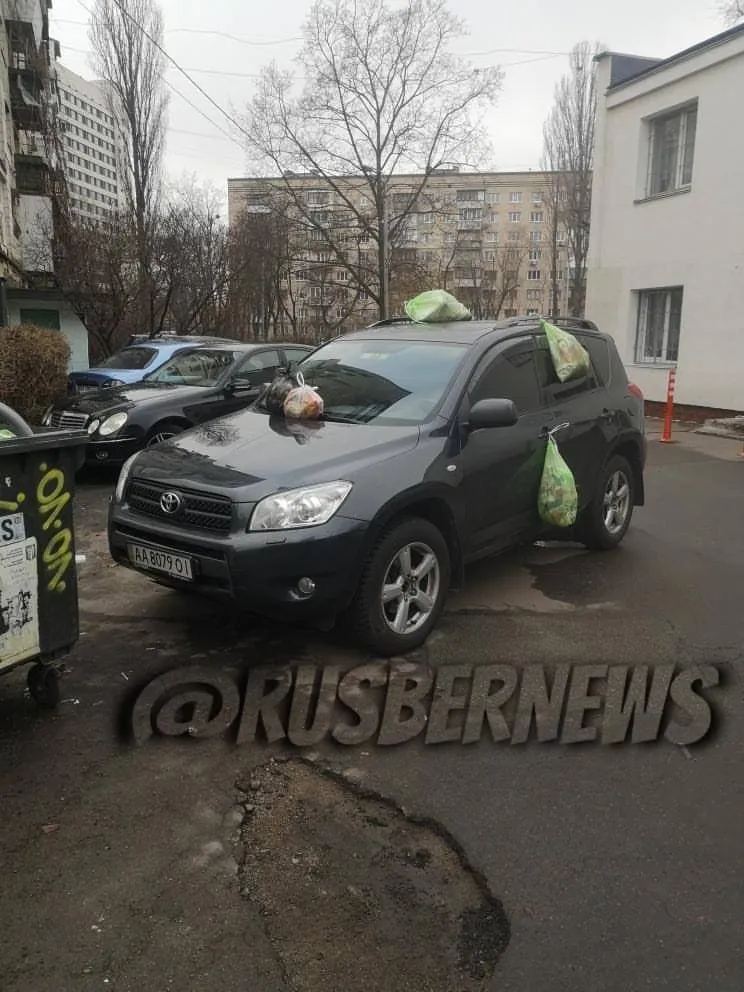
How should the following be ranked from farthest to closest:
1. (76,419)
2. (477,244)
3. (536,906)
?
(477,244), (76,419), (536,906)

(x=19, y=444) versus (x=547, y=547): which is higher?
(x=19, y=444)

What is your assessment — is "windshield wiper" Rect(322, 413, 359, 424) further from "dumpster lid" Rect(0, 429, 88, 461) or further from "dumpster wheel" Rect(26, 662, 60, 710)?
"dumpster wheel" Rect(26, 662, 60, 710)

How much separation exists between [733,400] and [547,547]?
9.80m

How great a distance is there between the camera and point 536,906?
7.95 feet

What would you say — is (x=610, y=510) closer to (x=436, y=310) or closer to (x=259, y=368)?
(x=436, y=310)

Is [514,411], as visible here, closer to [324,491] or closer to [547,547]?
[324,491]

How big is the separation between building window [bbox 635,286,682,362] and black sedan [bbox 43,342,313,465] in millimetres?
9222

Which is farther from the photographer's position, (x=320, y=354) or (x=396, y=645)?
(x=320, y=354)

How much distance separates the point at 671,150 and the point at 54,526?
16432 millimetres

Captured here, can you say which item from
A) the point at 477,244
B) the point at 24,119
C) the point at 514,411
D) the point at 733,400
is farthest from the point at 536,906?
the point at 477,244


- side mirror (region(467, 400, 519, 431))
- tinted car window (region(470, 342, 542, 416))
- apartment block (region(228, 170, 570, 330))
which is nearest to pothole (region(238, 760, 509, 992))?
side mirror (region(467, 400, 519, 431))

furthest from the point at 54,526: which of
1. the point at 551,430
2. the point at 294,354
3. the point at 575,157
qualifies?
the point at 575,157

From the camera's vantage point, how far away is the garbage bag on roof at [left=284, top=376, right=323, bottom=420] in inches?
194

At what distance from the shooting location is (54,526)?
3.48 metres
